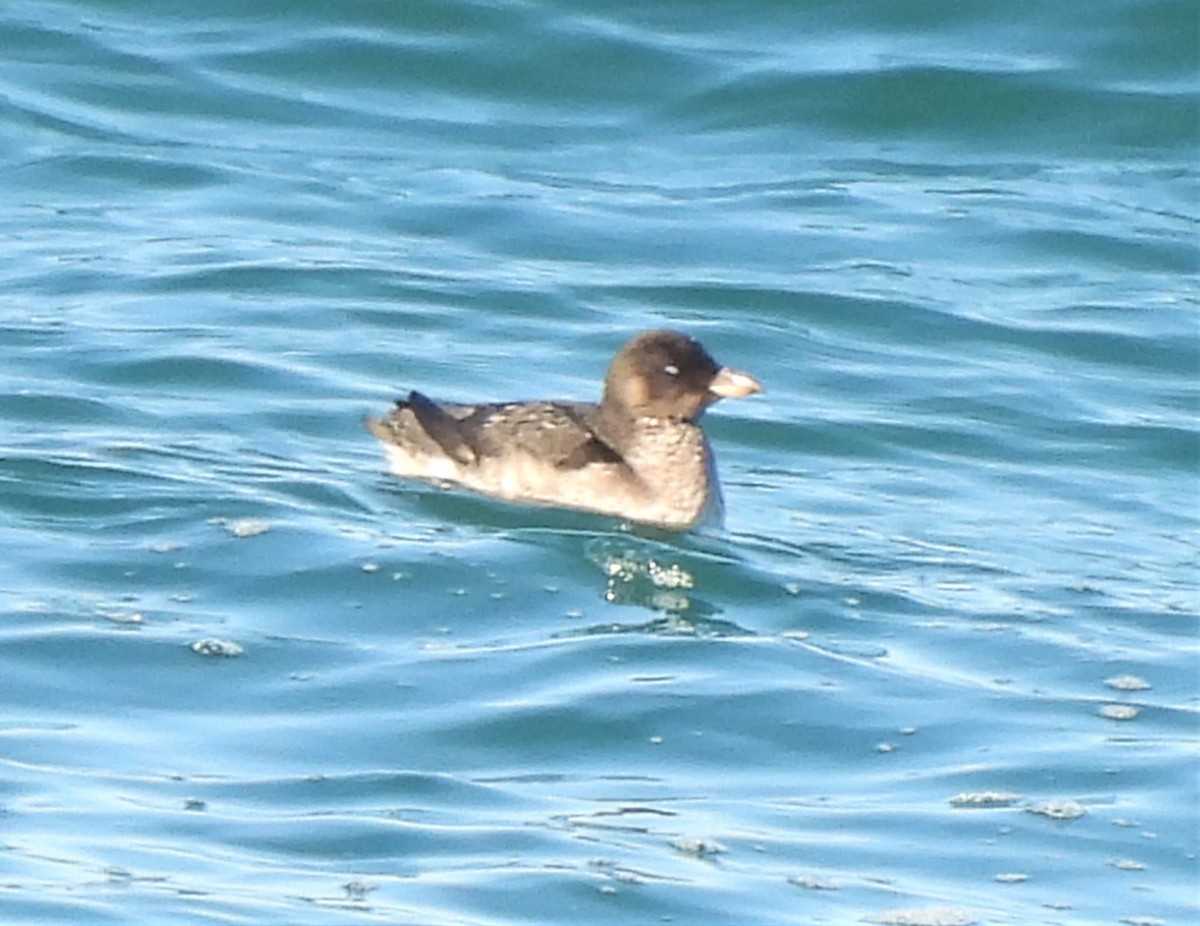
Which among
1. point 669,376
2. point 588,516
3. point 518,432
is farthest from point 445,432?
point 669,376

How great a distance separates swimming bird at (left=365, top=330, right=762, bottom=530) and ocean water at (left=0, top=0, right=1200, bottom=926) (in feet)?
0.37

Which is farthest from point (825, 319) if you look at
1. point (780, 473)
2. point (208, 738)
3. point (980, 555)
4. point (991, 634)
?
point (208, 738)

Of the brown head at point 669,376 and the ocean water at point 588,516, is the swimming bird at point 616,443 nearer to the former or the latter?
the brown head at point 669,376

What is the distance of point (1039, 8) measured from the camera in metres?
20.0

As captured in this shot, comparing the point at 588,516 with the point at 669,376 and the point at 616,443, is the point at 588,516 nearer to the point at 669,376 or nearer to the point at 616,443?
the point at 616,443

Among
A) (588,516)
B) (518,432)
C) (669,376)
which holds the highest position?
(669,376)

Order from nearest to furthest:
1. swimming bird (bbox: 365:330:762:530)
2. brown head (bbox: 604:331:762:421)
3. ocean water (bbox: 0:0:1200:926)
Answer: ocean water (bbox: 0:0:1200:926)
swimming bird (bbox: 365:330:762:530)
brown head (bbox: 604:331:762:421)

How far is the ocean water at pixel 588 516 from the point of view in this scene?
302 inches

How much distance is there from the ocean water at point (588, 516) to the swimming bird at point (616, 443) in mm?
113

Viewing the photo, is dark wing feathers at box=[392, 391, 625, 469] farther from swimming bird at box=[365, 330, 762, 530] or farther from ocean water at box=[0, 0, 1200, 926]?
ocean water at box=[0, 0, 1200, 926]

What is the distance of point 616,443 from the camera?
11.2 m

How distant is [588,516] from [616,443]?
276 millimetres

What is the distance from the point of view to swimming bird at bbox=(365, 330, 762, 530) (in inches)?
433

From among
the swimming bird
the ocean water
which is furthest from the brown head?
the ocean water
